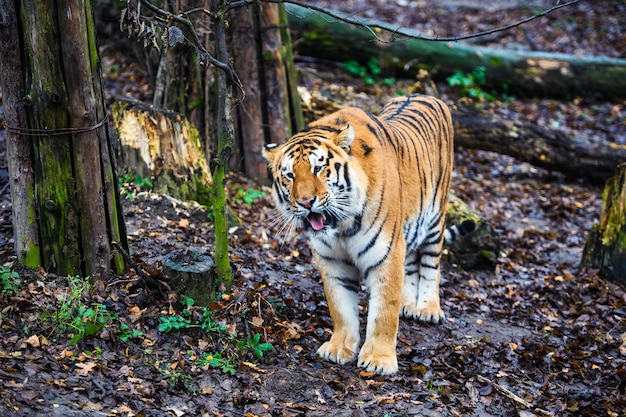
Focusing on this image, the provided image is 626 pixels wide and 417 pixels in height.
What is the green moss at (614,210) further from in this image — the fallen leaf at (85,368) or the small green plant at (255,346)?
the fallen leaf at (85,368)

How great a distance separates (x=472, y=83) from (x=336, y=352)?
28.7 feet

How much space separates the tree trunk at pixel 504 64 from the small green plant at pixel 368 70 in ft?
0.30

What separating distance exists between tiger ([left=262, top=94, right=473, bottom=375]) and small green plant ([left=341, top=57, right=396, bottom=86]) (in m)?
6.67

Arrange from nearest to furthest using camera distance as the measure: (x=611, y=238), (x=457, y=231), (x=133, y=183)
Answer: (x=133, y=183) → (x=457, y=231) → (x=611, y=238)

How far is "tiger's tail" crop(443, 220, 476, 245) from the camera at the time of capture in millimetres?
6591

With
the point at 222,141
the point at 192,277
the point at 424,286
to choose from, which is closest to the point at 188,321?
the point at 192,277

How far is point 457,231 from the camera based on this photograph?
22.0 feet

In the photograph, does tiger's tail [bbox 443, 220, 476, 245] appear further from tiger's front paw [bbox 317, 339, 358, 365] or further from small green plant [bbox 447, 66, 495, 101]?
small green plant [bbox 447, 66, 495, 101]

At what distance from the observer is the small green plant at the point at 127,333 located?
4.31 meters

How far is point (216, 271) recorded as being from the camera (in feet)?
16.2

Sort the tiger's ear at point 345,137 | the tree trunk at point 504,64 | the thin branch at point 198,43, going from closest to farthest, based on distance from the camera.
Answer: the thin branch at point 198,43
the tiger's ear at point 345,137
the tree trunk at point 504,64

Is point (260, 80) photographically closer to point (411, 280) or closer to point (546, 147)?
point (411, 280)

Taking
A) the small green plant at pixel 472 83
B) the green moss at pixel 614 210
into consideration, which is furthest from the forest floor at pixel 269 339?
the small green plant at pixel 472 83

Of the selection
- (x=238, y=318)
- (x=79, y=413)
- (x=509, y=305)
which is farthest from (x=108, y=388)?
(x=509, y=305)
